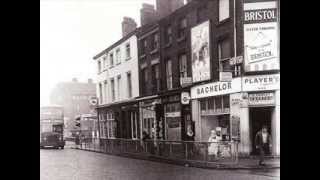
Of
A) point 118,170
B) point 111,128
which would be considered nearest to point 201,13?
point 111,128

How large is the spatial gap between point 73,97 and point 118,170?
105 centimetres

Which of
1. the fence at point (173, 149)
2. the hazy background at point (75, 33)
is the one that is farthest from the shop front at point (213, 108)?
the hazy background at point (75, 33)

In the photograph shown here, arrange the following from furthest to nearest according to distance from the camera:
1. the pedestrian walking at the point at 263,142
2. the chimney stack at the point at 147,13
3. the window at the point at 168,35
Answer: the window at the point at 168,35, the chimney stack at the point at 147,13, the pedestrian walking at the point at 263,142

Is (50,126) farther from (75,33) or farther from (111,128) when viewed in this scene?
(75,33)

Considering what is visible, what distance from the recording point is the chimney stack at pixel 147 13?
3.88 meters

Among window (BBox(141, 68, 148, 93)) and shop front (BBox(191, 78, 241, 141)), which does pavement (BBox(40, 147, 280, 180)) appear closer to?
shop front (BBox(191, 78, 241, 141))

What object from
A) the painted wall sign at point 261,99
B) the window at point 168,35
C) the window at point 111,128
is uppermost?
the window at point 168,35

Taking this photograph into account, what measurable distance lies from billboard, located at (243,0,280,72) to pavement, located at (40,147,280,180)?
1.22 metres

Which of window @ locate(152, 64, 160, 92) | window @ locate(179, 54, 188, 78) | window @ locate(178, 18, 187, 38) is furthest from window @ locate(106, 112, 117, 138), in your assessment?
window @ locate(178, 18, 187, 38)

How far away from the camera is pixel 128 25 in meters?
4.03

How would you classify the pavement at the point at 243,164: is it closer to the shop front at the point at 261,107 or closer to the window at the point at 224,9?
the shop front at the point at 261,107

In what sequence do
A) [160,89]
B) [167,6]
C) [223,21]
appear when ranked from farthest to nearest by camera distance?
[160,89], [167,6], [223,21]

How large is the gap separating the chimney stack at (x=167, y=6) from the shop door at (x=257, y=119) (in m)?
1.51
